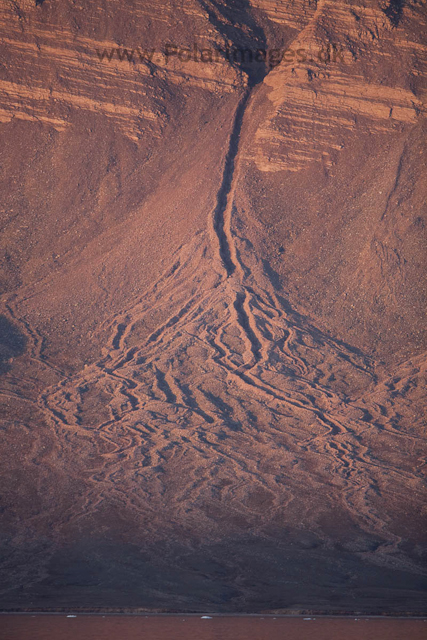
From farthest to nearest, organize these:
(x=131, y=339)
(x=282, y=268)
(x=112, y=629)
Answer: (x=282, y=268), (x=131, y=339), (x=112, y=629)

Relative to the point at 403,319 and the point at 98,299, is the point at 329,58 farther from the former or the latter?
the point at 98,299

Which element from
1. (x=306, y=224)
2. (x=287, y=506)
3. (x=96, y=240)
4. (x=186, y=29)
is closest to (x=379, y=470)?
(x=287, y=506)

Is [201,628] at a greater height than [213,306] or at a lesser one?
lesser

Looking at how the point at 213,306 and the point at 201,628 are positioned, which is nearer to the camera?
the point at 201,628

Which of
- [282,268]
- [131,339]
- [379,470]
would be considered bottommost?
[379,470]

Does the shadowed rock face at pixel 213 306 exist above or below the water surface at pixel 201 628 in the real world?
above

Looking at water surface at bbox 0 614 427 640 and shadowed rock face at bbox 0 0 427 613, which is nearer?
water surface at bbox 0 614 427 640

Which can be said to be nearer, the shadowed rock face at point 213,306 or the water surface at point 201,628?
the water surface at point 201,628

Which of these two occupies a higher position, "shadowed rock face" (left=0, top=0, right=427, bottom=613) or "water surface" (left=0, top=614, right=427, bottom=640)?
"shadowed rock face" (left=0, top=0, right=427, bottom=613)
